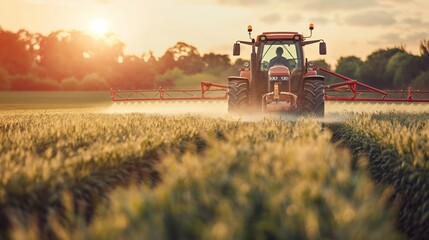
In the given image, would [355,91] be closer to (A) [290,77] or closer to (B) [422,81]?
(A) [290,77]

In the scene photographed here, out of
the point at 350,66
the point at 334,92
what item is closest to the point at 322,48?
the point at 334,92

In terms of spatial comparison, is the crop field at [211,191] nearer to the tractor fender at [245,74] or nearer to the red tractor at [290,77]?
the red tractor at [290,77]

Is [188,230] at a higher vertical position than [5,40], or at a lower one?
lower

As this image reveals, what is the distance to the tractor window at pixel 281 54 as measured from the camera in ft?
55.7

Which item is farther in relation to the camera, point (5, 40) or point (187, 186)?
point (5, 40)

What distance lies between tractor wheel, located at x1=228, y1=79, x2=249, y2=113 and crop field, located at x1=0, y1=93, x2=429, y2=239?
287 inches

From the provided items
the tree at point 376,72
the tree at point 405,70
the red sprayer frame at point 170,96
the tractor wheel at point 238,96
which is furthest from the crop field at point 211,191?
the tree at point 376,72

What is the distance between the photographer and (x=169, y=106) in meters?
24.8

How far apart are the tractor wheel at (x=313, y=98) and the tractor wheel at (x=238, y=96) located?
167 cm

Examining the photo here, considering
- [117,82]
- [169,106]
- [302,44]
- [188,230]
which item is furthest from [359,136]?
[117,82]

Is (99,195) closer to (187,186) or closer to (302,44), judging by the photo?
(187,186)

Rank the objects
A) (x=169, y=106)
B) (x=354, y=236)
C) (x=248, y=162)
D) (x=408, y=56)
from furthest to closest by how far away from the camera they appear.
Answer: (x=408, y=56) < (x=169, y=106) < (x=248, y=162) < (x=354, y=236)

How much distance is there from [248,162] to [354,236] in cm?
231

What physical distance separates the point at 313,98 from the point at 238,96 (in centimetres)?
218
